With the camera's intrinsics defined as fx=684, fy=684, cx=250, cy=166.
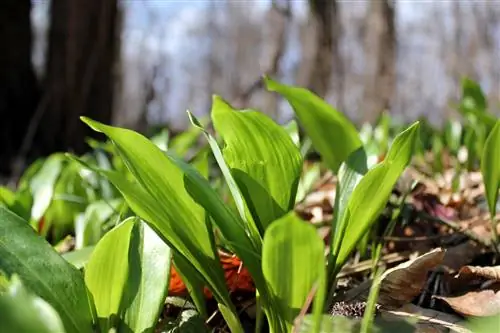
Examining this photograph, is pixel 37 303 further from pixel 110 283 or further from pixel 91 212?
pixel 91 212

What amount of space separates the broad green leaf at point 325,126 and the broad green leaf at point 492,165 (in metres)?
0.17

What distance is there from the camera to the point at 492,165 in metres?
0.84

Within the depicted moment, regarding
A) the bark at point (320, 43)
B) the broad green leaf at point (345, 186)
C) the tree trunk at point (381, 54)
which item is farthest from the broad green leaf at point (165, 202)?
the tree trunk at point (381, 54)

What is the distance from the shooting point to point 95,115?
416cm

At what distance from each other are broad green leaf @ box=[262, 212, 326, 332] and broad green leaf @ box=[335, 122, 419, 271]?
122 mm

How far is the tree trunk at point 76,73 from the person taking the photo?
405 centimetres

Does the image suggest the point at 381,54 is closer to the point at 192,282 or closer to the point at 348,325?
the point at 192,282

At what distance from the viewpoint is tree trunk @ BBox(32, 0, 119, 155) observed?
13.3ft

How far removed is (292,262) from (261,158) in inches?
7.5

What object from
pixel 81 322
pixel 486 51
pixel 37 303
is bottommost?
pixel 486 51

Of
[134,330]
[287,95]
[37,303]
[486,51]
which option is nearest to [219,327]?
[134,330]

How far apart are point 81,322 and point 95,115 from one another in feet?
12.1

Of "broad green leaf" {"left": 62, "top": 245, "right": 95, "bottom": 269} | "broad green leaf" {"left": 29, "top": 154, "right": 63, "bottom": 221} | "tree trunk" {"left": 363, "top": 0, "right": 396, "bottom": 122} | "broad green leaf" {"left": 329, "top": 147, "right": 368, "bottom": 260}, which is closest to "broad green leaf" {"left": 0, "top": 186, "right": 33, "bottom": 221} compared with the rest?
"broad green leaf" {"left": 29, "top": 154, "right": 63, "bottom": 221}

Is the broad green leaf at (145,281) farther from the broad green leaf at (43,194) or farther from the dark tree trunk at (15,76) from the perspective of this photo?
the dark tree trunk at (15,76)
